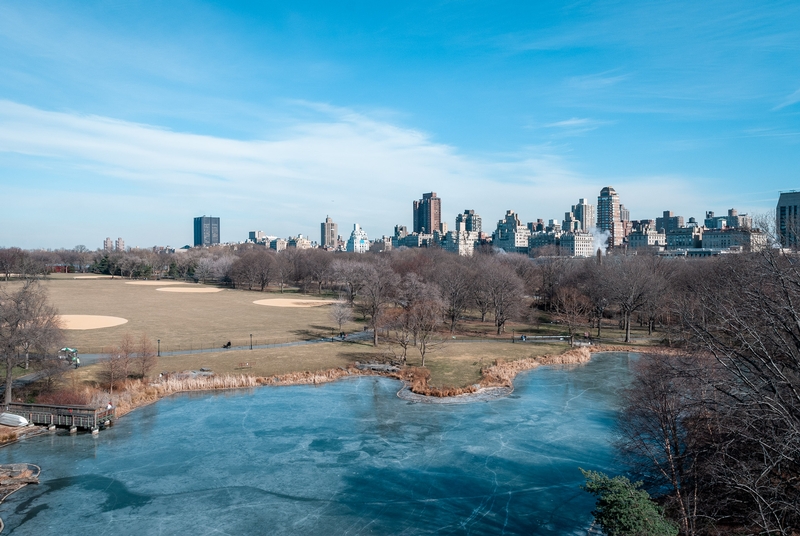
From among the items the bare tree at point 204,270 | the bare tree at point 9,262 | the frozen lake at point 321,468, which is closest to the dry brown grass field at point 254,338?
the frozen lake at point 321,468

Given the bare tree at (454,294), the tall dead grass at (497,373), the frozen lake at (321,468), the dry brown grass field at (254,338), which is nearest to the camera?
the frozen lake at (321,468)

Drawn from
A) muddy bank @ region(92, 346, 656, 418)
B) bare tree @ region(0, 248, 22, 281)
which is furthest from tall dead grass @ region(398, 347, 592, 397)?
bare tree @ region(0, 248, 22, 281)

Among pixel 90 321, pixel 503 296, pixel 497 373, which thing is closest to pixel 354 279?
pixel 503 296

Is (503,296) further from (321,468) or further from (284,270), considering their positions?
(284,270)

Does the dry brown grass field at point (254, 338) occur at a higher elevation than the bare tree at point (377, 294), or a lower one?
lower

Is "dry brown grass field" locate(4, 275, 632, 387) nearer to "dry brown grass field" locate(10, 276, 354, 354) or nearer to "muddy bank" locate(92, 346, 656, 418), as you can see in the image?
"dry brown grass field" locate(10, 276, 354, 354)

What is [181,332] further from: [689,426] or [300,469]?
[689,426]

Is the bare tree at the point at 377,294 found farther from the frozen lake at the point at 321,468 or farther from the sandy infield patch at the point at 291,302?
the frozen lake at the point at 321,468
